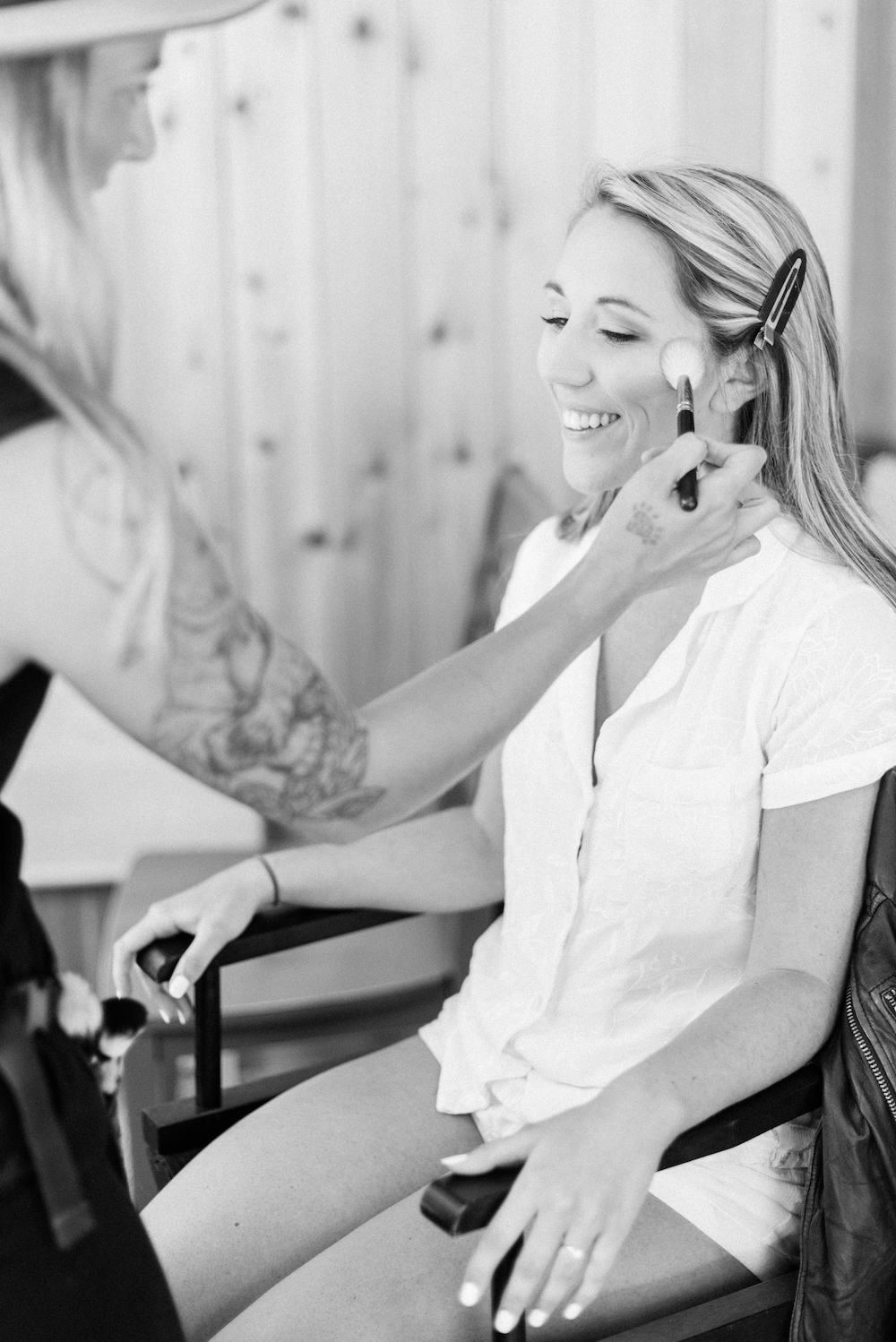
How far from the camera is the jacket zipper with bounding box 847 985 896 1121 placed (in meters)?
1.08

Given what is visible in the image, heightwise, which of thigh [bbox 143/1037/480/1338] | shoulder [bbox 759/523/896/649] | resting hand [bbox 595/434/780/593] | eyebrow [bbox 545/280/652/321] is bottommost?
thigh [bbox 143/1037/480/1338]

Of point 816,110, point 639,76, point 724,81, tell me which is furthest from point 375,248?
point 816,110

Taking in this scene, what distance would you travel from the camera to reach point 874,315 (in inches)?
89.7

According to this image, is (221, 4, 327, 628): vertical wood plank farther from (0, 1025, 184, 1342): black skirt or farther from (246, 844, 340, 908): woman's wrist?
(0, 1025, 184, 1342): black skirt

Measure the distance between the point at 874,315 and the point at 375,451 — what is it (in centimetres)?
86

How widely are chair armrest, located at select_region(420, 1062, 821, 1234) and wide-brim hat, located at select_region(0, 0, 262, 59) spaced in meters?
0.71

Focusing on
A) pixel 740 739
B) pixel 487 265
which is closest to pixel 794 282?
pixel 740 739

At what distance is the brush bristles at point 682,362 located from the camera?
4.24 feet

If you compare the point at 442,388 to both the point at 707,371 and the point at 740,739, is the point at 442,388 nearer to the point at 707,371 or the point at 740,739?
the point at 707,371

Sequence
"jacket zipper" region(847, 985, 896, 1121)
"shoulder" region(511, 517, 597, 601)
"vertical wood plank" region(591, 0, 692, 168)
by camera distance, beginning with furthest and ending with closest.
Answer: "vertical wood plank" region(591, 0, 692, 168) → "shoulder" region(511, 517, 597, 601) → "jacket zipper" region(847, 985, 896, 1121)

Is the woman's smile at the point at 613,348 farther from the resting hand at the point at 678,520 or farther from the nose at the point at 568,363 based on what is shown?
the resting hand at the point at 678,520

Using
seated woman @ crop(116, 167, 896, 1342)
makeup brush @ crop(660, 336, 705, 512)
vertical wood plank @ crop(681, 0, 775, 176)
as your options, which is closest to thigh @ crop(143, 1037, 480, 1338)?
seated woman @ crop(116, 167, 896, 1342)

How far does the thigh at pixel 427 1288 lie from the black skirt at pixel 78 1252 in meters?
0.21

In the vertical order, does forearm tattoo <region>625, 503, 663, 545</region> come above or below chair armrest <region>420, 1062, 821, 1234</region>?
above
